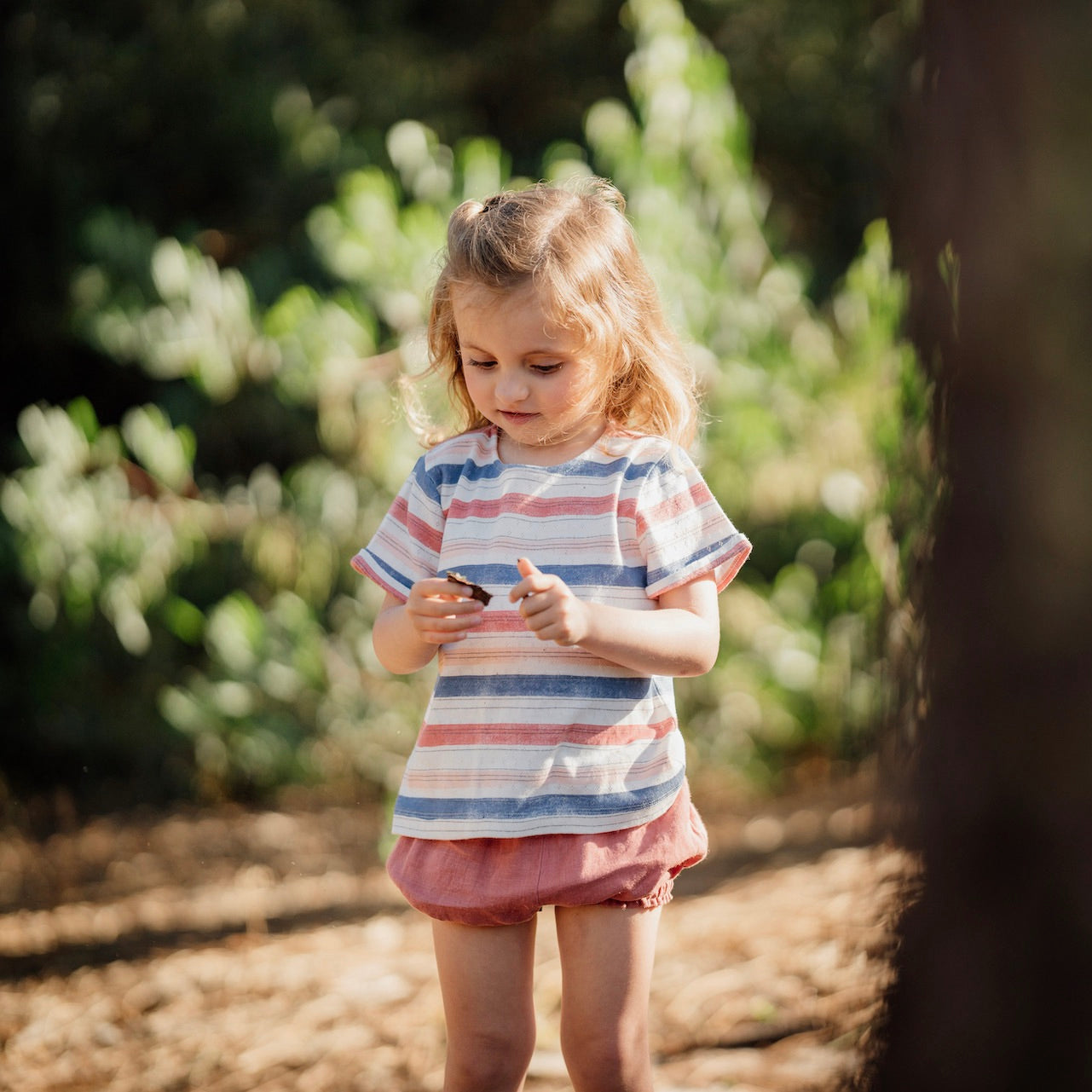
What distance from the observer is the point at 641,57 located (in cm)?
395

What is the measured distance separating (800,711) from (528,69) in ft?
9.93

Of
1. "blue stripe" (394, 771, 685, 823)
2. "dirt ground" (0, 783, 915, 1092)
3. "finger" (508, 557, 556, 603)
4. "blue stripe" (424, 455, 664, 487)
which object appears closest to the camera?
"finger" (508, 557, 556, 603)

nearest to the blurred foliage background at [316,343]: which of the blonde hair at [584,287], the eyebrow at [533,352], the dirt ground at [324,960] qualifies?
the dirt ground at [324,960]

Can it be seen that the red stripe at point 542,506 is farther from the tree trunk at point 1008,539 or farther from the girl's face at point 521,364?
the tree trunk at point 1008,539

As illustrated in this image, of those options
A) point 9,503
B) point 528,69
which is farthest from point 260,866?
point 528,69

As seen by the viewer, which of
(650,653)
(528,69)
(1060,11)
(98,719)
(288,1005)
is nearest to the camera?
(1060,11)

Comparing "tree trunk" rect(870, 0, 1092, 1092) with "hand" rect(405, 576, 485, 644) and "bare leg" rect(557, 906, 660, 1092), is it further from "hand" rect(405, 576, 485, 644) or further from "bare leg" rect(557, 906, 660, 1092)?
"hand" rect(405, 576, 485, 644)

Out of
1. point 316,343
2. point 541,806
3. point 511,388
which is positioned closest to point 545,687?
point 541,806

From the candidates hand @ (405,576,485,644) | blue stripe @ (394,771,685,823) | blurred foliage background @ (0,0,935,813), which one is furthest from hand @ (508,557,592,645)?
blurred foliage background @ (0,0,935,813)

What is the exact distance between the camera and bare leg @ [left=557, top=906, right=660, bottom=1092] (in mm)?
1686

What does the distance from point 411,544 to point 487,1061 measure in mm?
740

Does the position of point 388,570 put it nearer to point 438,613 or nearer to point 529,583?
point 438,613

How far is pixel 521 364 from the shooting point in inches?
67.2

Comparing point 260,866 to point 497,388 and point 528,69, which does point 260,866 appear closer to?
point 497,388
